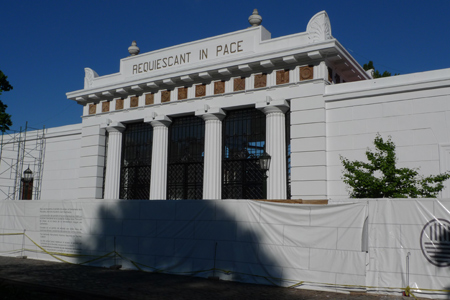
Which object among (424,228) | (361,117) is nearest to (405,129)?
(361,117)

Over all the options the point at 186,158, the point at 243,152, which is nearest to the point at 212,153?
the point at 243,152

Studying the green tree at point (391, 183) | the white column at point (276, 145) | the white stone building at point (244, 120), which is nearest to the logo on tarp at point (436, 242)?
the green tree at point (391, 183)

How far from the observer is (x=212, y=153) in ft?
59.7

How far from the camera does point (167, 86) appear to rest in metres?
19.8

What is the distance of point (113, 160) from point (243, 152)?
7.34 meters

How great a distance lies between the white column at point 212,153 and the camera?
17.9 m

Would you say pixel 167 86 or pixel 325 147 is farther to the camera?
pixel 167 86

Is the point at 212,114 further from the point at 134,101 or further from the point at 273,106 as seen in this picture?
the point at 134,101

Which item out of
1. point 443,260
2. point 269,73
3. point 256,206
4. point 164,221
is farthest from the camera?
point 269,73

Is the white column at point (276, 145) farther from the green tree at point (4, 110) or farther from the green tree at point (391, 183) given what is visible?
the green tree at point (4, 110)

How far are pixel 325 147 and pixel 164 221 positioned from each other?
7145mm

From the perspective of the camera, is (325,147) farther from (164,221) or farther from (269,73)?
(164,221)

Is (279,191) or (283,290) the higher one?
(279,191)

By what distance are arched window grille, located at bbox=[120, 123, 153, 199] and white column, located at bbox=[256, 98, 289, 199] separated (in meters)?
6.70
